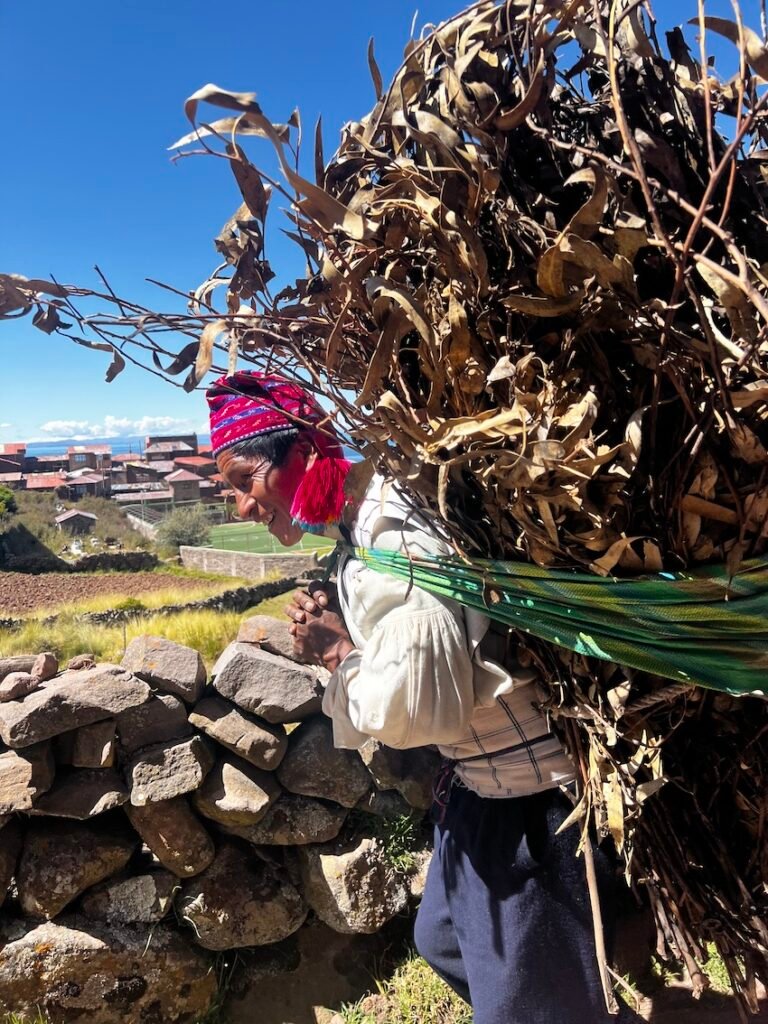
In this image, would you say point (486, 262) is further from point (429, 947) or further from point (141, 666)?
point (141, 666)

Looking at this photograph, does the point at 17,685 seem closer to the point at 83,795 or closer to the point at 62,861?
the point at 83,795

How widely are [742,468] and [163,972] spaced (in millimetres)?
2473

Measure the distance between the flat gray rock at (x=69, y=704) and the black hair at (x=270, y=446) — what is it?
1.32 m

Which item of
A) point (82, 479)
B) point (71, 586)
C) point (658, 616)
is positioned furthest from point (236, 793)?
point (82, 479)

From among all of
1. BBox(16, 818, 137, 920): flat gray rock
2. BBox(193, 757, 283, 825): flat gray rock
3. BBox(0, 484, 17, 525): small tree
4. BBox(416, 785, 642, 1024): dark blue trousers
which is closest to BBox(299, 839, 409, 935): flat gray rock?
BBox(193, 757, 283, 825): flat gray rock

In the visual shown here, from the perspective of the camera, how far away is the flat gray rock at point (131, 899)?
2.35 meters

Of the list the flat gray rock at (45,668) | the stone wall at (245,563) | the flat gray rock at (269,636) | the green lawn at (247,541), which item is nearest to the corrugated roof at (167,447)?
the green lawn at (247,541)

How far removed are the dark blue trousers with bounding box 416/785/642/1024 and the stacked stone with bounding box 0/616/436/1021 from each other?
1.11 metres

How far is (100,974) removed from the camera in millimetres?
2264

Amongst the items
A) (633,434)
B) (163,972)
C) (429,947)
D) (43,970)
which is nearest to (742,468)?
(633,434)

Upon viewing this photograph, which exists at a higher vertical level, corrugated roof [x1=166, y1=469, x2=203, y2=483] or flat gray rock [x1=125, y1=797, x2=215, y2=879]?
flat gray rock [x1=125, y1=797, x2=215, y2=879]

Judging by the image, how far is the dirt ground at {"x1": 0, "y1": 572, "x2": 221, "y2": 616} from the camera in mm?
17031

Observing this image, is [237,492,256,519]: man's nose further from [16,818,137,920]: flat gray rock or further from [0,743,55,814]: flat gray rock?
[16,818,137,920]: flat gray rock

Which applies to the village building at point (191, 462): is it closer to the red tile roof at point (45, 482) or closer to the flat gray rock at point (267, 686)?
the red tile roof at point (45, 482)
